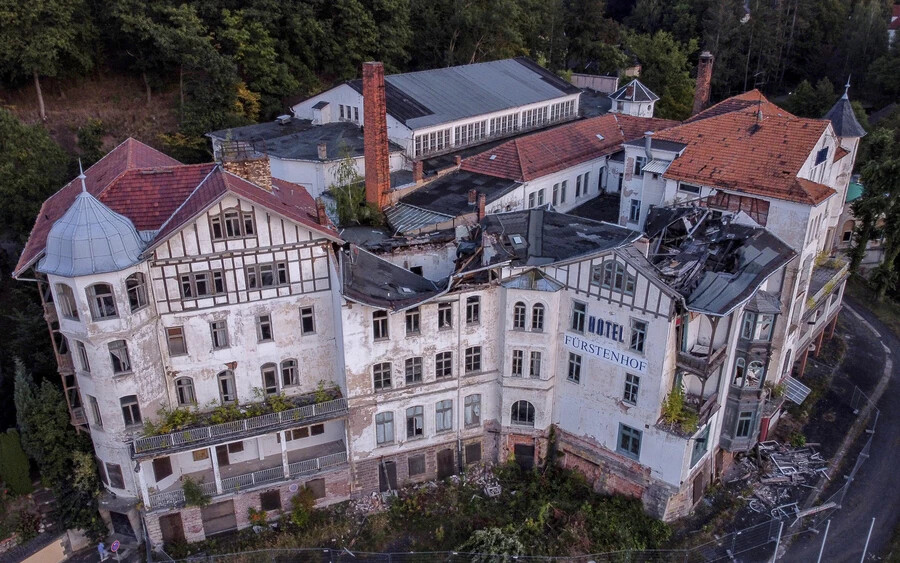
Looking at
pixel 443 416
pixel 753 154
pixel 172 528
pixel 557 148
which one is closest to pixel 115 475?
pixel 172 528

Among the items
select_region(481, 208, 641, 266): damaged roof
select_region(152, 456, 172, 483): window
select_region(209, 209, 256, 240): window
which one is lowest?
select_region(152, 456, 172, 483): window

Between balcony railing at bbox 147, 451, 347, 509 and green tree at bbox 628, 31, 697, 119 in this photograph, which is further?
green tree at bbox 628, 31, 697, 119

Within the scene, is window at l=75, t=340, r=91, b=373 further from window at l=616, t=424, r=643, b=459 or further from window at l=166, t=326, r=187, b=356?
window at l=616, t=424, r=643, b=459

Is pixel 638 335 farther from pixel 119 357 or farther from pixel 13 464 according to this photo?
pixel 13 464

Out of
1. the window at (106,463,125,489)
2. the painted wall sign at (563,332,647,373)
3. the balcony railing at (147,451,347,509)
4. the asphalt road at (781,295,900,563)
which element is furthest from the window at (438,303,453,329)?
the asphalt road at (781,295,900,563)

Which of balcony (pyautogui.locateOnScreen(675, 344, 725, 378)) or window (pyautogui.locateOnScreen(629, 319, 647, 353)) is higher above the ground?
window (pyautogui.locateOnScreen(629, 319, 647, 353))

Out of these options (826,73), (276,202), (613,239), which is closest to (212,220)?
(276,202)

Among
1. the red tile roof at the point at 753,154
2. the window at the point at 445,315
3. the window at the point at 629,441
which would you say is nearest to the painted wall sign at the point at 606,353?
the window at the point at 629,441
